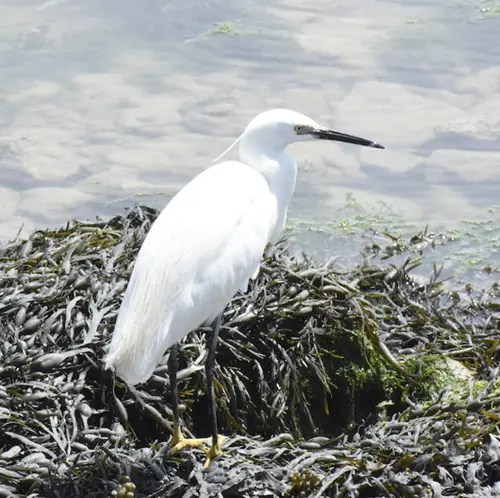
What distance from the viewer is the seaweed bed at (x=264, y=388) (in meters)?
2.80

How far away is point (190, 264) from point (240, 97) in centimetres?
319

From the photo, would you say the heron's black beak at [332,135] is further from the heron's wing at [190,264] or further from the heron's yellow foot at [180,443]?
the heron's yellow foot at [180,443]

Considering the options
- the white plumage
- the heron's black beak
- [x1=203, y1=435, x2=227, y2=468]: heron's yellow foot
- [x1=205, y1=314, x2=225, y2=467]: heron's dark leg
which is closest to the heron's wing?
the white plumage

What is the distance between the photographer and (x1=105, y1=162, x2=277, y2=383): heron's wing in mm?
2740

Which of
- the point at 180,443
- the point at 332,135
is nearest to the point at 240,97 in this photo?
the point at 332,135

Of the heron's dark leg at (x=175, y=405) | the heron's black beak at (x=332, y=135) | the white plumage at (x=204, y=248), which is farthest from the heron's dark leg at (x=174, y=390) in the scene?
the heron's black beak at (x=332, y=135)

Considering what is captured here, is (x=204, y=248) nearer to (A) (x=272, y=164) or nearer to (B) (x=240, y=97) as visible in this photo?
(A) (x=272, y=164)

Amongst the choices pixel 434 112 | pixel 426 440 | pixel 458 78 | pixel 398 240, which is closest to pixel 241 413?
pixel 426 440

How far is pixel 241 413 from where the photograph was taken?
132 inches

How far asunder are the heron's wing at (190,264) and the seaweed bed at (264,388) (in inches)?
12.0

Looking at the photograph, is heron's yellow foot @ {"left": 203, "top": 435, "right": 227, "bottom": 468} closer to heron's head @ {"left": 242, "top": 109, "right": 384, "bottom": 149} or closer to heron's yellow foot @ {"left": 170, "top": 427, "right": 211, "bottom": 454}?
heron's yellow foot @ {"left": 170, "top": 427, "right": 211, "bottom": 454}

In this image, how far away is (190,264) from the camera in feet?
9.34

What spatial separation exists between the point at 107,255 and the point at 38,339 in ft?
1.73

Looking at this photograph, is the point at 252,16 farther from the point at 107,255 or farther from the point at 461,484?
the point at 461,484
